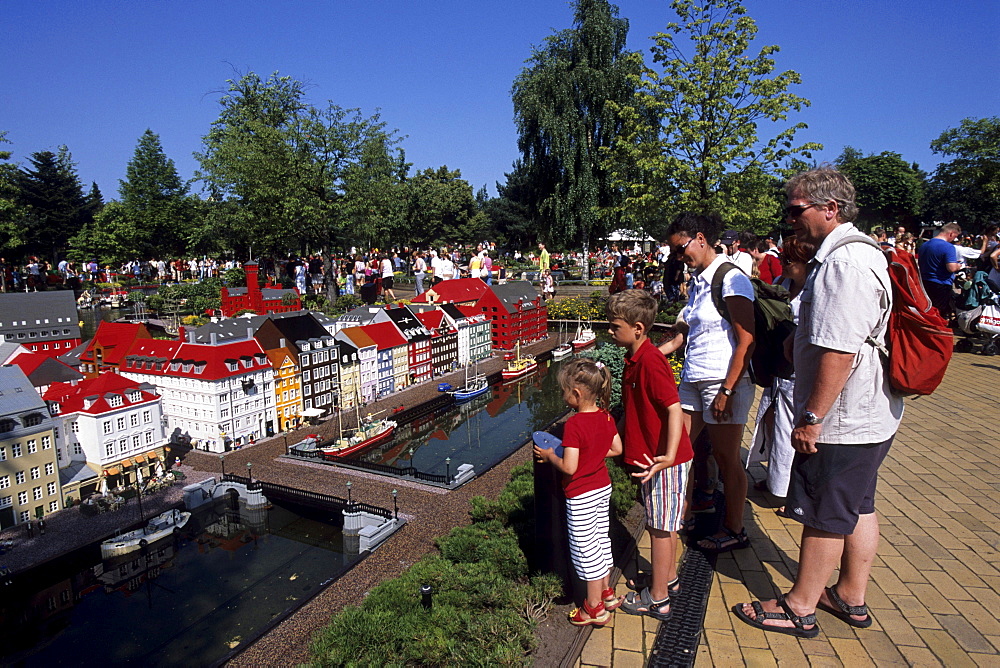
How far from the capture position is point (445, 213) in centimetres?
8138

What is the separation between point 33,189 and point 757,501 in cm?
8766

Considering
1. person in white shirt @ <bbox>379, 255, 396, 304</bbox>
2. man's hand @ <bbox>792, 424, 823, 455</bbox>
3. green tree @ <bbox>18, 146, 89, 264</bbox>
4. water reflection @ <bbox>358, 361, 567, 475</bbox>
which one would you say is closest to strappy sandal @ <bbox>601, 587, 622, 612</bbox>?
man's hand @ <bbox>792, 424, 823, 455</bbox>

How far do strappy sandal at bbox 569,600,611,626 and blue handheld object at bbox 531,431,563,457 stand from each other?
4.55 ft

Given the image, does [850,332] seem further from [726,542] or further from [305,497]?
[305,497]

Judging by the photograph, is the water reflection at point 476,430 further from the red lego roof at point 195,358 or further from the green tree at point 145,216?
the green tree at point 145,216

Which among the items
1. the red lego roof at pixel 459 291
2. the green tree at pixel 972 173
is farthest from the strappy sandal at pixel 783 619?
the green tree at pixel 972 173

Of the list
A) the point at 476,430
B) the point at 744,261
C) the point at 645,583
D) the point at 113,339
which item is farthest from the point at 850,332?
the point at 113,339

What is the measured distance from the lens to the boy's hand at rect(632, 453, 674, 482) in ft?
16.0

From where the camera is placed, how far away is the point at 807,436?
412 cm

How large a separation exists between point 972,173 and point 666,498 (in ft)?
192

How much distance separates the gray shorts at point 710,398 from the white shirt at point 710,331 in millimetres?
76

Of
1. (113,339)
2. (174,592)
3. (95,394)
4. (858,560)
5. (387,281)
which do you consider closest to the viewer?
(858,560)

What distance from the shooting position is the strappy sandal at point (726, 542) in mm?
6059

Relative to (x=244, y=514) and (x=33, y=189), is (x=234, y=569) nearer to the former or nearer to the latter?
(x=244, y=514)
